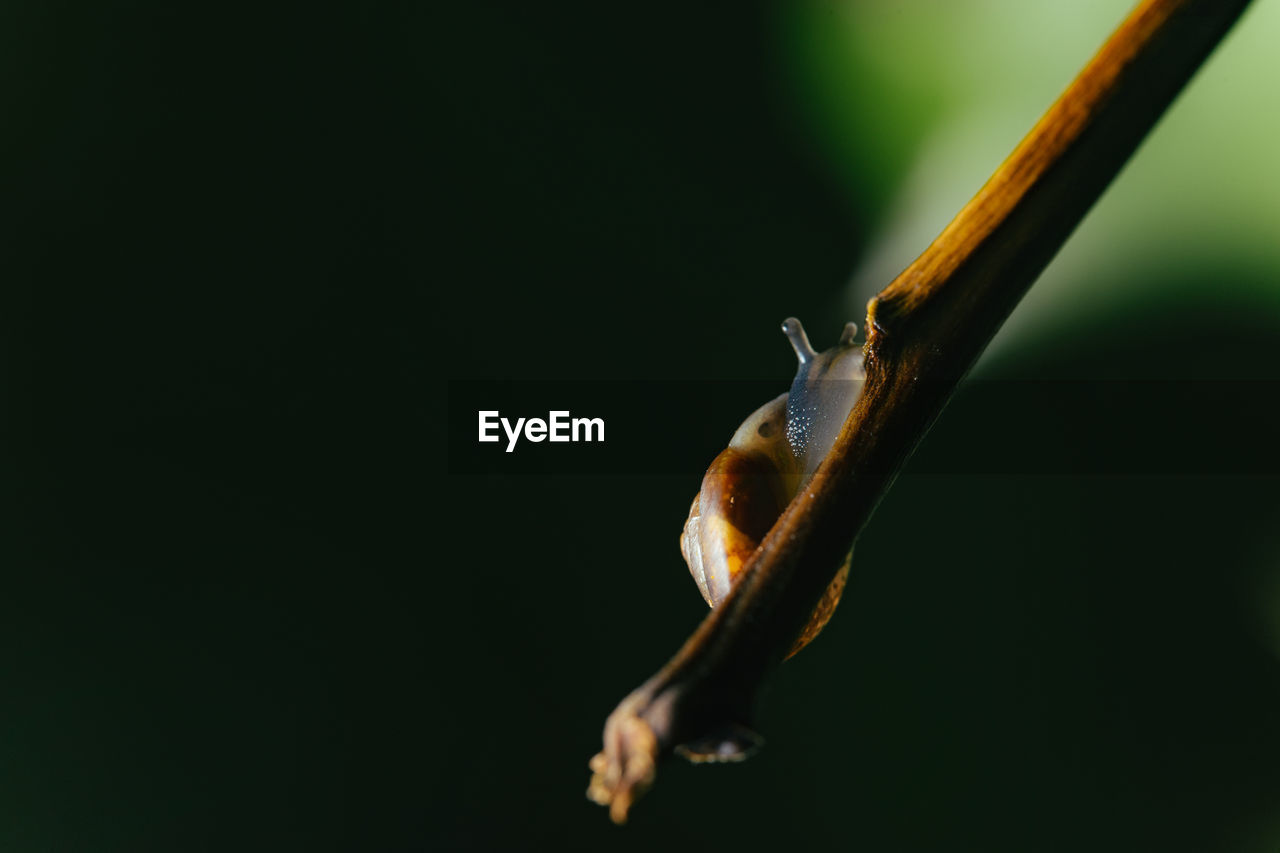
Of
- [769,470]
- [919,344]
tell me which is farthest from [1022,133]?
[919,344]

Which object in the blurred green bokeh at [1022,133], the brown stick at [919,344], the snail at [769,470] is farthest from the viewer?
the blurred green bokeh at [1022,133]

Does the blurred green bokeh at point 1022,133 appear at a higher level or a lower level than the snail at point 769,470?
higher

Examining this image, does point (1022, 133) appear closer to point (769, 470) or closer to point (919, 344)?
point (769, 470)

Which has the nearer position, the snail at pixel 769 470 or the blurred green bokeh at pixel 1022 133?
the snail at pixel 769 470

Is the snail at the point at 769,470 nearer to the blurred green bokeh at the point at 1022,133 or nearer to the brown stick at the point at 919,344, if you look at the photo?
the brown stick at the point at 919,344

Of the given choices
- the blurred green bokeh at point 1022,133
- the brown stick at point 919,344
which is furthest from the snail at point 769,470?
the blurred green bokeh at point 1022,133

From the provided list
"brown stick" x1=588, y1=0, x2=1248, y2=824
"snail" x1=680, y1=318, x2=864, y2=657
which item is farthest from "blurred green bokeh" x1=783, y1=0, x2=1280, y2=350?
"brown stick" x1=588, y1=0, x2=1248, y2=824
